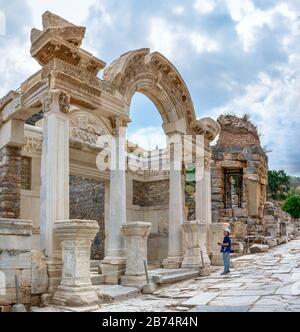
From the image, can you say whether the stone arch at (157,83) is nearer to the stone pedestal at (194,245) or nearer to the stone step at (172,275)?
the stone pedestal at (194,245)

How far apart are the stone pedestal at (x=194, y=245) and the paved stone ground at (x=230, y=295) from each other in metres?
0.67

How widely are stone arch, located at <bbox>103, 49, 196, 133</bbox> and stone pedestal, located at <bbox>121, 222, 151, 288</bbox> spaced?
3.15 m

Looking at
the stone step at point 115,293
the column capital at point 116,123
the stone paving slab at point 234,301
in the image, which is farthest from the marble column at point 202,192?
the stone paving slab at point 234,301

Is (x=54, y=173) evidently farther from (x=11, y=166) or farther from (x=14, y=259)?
(x=11, y=166)

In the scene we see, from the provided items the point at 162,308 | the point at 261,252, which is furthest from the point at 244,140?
the point at 162,308

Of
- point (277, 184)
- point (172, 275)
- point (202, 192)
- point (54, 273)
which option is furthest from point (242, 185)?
point (277, 184)

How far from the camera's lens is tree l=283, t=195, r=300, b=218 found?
46.4 meters

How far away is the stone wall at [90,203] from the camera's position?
15.1 meters

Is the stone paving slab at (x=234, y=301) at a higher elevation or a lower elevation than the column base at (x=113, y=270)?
lower

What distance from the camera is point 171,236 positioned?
12039mm

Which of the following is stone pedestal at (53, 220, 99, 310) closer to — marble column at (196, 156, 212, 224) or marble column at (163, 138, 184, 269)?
marble column at (163, 138, 184, 269)

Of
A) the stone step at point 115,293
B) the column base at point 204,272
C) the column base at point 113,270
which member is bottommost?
the column base at point 204,272

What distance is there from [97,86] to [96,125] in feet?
15.0
